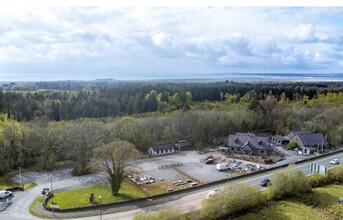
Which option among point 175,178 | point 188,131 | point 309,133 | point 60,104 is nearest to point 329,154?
point 309,133

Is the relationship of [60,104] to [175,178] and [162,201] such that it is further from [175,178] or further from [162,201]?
[162,201]

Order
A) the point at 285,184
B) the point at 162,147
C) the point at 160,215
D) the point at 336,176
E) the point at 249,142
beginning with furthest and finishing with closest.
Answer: the point at 249,142, the point at 162,147, the point at 336,176, the point at 285,184, the point at 160,215

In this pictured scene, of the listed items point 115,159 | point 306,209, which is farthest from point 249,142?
point 115,159

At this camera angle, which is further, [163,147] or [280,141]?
[280,141]

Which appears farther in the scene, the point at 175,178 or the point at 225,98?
the point at 225,98

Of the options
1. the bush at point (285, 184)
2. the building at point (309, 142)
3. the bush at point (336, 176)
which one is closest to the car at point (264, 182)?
the bush at point (285, 184)

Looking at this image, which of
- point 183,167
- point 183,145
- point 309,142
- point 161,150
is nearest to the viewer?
point 183,167

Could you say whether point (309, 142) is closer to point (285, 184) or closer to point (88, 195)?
point (285, 184)

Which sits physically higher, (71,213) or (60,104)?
(60,104)
